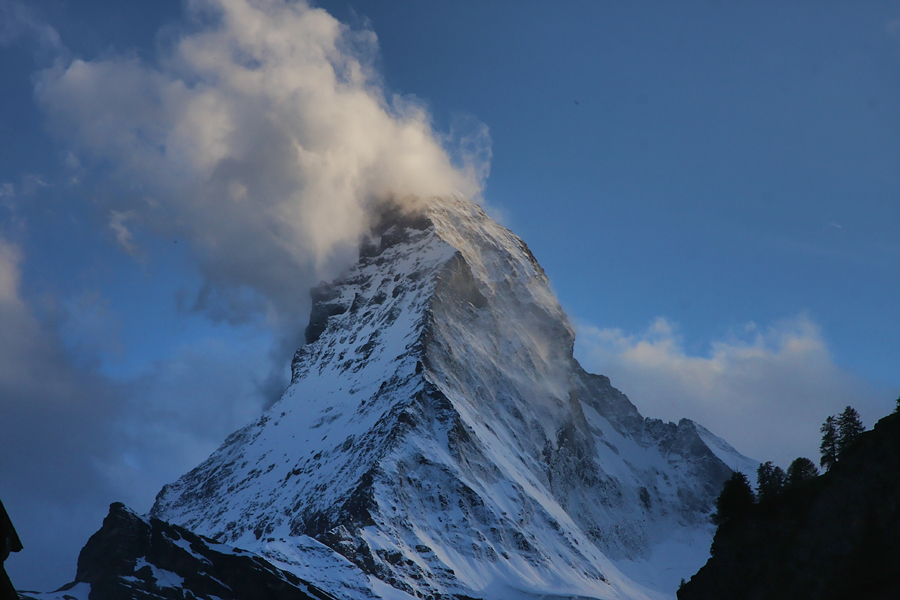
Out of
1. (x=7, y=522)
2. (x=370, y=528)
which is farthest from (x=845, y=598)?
(x=370, y=528)

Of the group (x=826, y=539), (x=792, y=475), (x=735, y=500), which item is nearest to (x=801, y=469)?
(x=792, y=475)

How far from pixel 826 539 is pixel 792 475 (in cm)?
2743

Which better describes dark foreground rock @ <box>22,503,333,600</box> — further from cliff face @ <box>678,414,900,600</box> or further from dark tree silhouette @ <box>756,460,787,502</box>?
cliff face @ <box>678,414,900,600</box>

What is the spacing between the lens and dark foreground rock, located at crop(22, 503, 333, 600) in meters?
130

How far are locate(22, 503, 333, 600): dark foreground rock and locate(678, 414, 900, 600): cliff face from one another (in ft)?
319

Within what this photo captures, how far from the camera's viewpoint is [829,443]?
246ft

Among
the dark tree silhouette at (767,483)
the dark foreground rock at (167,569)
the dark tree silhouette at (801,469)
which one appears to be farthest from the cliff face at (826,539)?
the dark foreground rock at (167,569)

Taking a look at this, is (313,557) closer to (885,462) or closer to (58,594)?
(58,594)

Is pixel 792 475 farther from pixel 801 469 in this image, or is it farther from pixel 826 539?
pixel 826 539

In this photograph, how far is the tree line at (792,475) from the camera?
60.8 meters

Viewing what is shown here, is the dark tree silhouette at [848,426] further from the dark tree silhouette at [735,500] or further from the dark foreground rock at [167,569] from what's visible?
the dark foreground rock at [167,569]

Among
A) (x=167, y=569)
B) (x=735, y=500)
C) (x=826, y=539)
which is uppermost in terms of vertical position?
(x=167, y=569)

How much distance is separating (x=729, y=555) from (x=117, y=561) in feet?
346

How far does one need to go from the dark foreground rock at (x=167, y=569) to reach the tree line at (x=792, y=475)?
3566 inches
